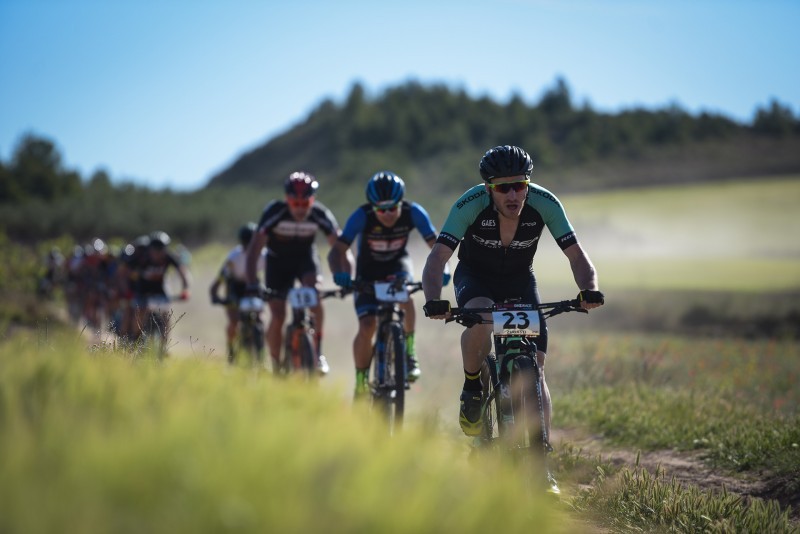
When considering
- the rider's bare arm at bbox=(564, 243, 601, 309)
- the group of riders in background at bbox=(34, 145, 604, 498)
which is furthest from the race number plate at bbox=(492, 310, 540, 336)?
the rider's bare arm at bbox=(564, 243, 601, 309)

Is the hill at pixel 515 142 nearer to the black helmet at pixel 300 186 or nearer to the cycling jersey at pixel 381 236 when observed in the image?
the black helmet at pixel 300 186

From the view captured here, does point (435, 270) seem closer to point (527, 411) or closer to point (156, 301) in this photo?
point (527, 411)

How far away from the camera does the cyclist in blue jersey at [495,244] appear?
21.6 ft

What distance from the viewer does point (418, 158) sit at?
125m

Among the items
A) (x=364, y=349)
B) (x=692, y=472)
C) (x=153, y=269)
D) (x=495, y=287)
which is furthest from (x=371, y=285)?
(x=153, y=269)

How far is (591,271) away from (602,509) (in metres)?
1.74

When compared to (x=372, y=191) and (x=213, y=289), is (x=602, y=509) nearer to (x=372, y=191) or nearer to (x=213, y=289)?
(x=372, y=191)

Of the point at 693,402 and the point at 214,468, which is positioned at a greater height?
the point at 214,468

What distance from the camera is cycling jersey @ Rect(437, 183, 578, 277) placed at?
22.3 feet

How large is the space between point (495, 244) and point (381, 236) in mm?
2872

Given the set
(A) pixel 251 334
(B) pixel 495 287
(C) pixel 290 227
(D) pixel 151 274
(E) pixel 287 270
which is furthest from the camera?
(D) pixel 151 274

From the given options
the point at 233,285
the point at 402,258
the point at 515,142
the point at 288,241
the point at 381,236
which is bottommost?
the point at 233,285

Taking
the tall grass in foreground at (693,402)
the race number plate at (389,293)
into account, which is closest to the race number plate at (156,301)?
the tall grass in foreground at (693,402)

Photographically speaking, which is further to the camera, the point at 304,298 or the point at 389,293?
the point at 304,298
